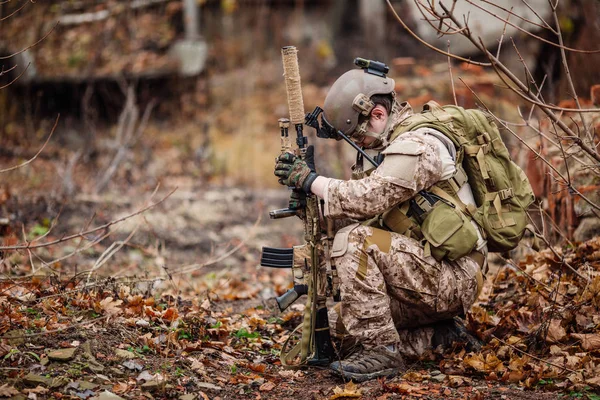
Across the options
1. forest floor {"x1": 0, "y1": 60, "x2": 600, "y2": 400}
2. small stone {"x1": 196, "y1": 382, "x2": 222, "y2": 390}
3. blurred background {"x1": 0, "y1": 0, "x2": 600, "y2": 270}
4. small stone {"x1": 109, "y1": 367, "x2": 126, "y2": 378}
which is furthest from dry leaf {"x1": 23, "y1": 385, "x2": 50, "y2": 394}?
blurred background {"x1": 0, "y1": 0, "x2": 600, "y2": 270}

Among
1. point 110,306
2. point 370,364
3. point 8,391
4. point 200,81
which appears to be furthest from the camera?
point 200,81

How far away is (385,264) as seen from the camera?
13.4 feet

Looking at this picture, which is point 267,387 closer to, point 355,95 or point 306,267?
point 306,267

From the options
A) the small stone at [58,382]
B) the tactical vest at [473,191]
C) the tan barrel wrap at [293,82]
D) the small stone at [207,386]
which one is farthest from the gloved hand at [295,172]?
the small stone at [58,382]

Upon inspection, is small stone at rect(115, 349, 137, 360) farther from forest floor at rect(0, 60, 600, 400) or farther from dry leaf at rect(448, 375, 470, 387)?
dry leaf at rect(448, 375, 470, 387)

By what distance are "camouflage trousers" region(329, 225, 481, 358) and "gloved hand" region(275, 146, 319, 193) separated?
39cm

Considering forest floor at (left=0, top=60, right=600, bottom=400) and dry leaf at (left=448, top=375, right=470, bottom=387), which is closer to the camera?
forest floor at (left=0, top=60, right=600, bottom=400)

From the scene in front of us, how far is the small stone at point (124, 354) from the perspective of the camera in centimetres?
384

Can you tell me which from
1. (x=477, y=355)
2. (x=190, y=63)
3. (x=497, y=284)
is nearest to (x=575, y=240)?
(x=497, y=284)

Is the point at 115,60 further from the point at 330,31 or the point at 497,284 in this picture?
the point at 497,284

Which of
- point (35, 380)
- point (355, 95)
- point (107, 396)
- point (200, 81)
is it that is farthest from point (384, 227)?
point (200, 81)

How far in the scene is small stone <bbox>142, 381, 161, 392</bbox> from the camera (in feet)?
11.4

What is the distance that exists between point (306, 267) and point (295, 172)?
0.69 metres

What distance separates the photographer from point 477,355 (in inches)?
165
